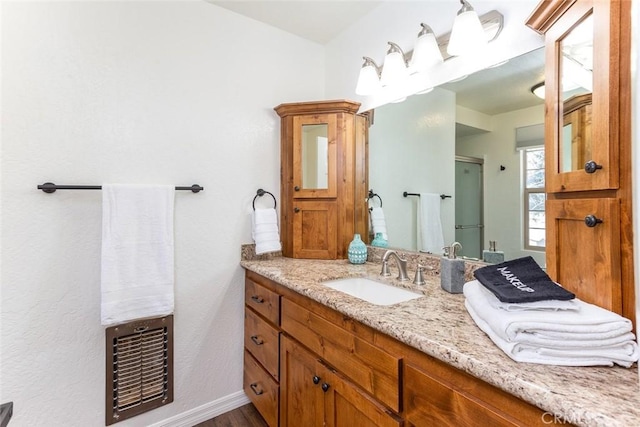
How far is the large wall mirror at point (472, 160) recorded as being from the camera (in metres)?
1.20

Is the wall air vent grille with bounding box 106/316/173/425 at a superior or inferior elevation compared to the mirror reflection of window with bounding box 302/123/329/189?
inferior

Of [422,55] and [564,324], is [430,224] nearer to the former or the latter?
[422,55]

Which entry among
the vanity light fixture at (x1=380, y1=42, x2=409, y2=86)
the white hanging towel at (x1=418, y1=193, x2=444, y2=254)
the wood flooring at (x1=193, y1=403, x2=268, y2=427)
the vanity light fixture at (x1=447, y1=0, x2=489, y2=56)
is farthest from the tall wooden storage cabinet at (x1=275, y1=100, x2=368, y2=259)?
the wood flooring at (x1=193, y1=403, x2=268, y2=427)

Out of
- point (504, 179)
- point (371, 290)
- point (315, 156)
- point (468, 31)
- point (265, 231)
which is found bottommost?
point (371, 290)

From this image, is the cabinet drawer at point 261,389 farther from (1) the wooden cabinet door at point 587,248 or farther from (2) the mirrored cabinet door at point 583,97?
(2) the mirrored cabinet door at point 583,97

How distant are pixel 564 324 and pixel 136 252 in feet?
5.50

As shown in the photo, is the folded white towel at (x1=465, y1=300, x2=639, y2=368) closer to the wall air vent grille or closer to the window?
the window

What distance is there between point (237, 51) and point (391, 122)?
107 centimetres

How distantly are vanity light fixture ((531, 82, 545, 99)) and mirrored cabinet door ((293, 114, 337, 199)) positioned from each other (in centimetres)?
107

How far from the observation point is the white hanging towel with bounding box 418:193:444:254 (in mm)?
1588

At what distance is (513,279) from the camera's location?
32.7 inches

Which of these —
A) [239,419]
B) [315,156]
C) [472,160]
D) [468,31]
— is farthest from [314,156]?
[239,419]

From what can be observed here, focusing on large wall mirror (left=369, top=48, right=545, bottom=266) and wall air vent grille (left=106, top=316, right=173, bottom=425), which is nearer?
large wall mirror (left=369, top=48, right=545, bottom=266)

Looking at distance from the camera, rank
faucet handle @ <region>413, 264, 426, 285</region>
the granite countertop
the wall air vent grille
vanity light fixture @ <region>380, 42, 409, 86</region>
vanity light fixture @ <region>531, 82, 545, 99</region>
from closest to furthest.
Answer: the granite countertop → vanity light fixture @ <region>531, 82, 545, 99</region> → faucet handle @ <region>413, 264, 426, 285</region> → the wall air vent grille → vanity light fixture @ <region>380, 42, 409, 86</region>
